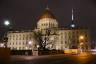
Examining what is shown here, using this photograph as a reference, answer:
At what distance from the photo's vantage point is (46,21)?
12781cm

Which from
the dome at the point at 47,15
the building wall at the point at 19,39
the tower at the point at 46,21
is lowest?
the building wall at the point at 19,39

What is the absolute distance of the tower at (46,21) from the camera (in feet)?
418

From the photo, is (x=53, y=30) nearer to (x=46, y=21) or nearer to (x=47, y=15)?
(x=46, y=21)

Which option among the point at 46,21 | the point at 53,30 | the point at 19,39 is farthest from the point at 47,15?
the point at 19,39

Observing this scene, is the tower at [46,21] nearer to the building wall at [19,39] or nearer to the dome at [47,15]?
the dome at [47,15]

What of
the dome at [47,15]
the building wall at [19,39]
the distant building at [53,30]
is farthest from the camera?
the dome at [47,15]

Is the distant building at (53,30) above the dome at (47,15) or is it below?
below

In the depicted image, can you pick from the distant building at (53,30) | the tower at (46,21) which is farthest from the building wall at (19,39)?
the tower at (46,21)

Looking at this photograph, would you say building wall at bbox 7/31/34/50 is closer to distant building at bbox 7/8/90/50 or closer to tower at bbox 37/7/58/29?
distant building at bbox 7/8/90/50

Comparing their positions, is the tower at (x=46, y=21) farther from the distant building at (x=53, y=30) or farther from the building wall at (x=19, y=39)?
the building wall at (x=19, y=39)

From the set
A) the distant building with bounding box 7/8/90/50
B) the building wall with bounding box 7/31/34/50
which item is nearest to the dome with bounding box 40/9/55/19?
the distant building with bounding box 7/8/90/50

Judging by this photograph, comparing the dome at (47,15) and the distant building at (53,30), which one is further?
the dome at (47,15)

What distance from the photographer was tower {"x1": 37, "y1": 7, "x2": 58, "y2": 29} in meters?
128

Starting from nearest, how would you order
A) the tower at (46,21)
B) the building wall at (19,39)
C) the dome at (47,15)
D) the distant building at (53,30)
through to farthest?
the distant building at (53,30) → the building wall at (19,39) → the tower at (46,21) → the dome at (47,15)
